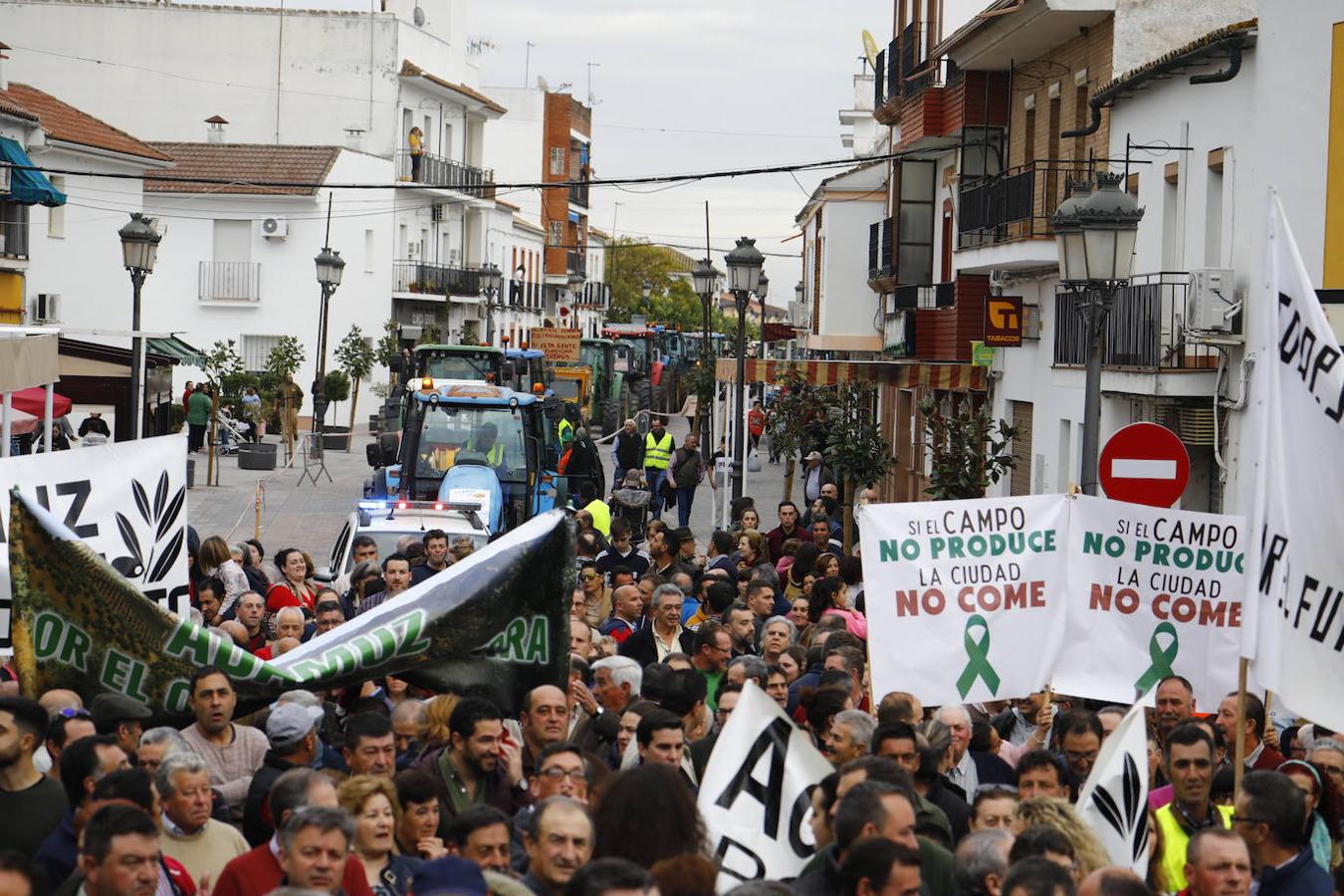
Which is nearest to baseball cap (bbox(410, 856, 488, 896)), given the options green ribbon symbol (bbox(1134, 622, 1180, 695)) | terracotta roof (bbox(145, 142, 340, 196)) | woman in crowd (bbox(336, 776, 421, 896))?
woman in crowd (bbox(336, 776, 421, 896))

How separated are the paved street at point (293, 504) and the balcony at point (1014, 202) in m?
5.06

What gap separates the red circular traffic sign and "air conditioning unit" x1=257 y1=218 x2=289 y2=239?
4667cm

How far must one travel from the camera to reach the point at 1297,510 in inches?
301

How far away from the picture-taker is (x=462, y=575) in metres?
9.48

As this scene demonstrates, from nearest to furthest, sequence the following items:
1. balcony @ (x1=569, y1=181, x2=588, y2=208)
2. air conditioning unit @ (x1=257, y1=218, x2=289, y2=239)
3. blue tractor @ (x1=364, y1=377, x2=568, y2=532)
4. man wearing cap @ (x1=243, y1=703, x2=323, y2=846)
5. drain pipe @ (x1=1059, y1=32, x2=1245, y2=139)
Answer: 1. man wearing cap @ (x1=243, y1=703, x2=323, y2=846)
2. drain pipe @ (x1=1059, y1=32, x2=1245, y2=139)
3. blue tractor @ (x1=364, y1=377, x2=568, y2=532)
4. air conditioning unit @ (x1=257, y1=218, x2=289, y2=239)
5. balcony @ (x1=569, y1=181, x2=588, y2=208)

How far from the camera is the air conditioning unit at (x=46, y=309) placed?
4264 centimetres

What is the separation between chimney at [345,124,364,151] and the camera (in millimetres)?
62562

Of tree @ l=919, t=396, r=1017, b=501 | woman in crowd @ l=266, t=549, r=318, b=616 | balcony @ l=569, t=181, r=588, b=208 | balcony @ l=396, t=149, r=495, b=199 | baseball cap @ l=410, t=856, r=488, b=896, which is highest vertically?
balcony @ l=569, t=181, r=588, b=208

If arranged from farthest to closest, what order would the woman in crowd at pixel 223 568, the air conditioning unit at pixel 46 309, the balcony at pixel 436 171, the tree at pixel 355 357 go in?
1. the balcony at pixel 436 171
2. the tree at pixel 355 357
3. the air conditioning unit at pixel 46 309
4. the woman in crowd at pixel 223 568

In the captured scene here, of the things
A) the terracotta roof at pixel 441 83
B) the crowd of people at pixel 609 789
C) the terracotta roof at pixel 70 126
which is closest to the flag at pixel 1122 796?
the crowd of people at pixel 609 789

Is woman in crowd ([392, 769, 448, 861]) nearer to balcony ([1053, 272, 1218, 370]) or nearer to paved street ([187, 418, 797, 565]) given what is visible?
balcony ([1053, 272, 1218, 370])

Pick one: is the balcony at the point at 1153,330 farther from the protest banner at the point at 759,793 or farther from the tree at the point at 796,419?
the protest banner at the point at 759,793

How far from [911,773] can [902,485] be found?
27594 millimetres

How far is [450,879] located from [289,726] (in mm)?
2463
